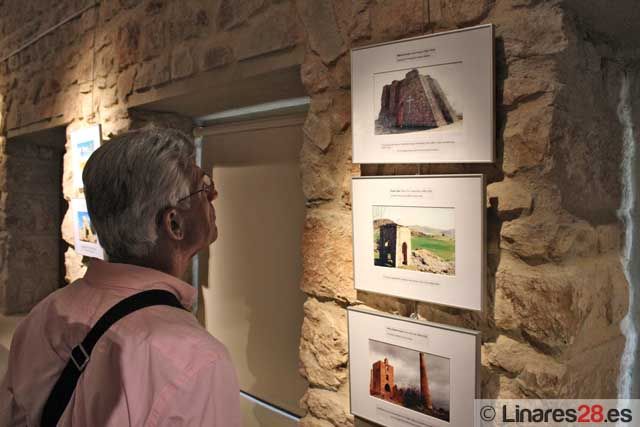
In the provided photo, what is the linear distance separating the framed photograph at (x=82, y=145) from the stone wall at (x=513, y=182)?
45.3 inches

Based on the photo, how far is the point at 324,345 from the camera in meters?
1.59

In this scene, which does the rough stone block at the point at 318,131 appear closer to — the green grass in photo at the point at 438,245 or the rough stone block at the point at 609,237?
the green grass in photo at the point at 438,245

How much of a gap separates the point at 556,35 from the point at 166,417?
41.6 inches

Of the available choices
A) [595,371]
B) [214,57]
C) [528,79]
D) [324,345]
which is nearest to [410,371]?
[324,345]

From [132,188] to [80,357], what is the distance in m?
0.30

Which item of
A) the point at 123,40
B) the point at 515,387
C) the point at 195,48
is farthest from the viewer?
the point at 123,40

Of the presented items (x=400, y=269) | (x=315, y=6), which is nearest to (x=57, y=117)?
(x=315, y=6)

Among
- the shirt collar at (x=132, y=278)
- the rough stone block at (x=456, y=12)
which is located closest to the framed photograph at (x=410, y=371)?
the shirt collar at (x=132, y=278)

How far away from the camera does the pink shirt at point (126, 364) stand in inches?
30.8

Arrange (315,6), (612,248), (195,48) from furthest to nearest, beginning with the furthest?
(195,48), (315,6), (612,248)

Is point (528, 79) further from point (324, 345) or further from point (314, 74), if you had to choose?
point (324, 345)

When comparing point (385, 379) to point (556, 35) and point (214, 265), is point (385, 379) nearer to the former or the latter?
point (556, 35)

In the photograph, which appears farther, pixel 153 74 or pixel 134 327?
pixel 153 74

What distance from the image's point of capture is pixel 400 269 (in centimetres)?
136
